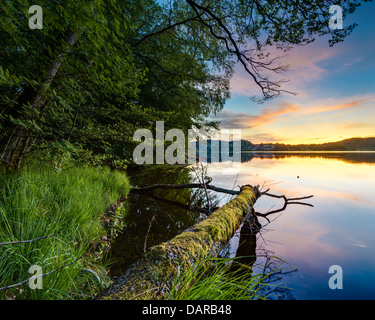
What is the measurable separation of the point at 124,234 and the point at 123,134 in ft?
8.67

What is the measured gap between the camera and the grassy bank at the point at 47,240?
51.9 inches

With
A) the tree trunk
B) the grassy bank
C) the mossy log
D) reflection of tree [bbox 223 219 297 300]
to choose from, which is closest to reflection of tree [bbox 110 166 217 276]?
the mossy log

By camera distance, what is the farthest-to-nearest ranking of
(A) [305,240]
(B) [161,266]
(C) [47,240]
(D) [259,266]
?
(A) [305,240], (D) [259,266], (C) [47,240], (B) [161,266]

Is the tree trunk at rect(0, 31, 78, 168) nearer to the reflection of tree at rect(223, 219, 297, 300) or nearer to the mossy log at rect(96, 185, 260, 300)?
the mossy log at rect(96, 185, 260, 300)

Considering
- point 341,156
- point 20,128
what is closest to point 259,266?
point 20,128

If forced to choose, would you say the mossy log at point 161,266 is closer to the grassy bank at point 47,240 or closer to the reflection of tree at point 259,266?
the grassy bank at point 47,240

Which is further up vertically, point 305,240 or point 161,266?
point 161,266

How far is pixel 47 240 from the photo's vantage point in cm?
169

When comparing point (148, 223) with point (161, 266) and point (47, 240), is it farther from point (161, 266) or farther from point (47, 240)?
point (161, 266)

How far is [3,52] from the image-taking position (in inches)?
99.4

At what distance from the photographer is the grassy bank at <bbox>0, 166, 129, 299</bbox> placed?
132cm

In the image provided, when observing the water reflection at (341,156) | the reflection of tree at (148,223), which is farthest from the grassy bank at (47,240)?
the water reflection at (341,156)

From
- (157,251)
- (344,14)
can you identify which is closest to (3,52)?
(157,251)
